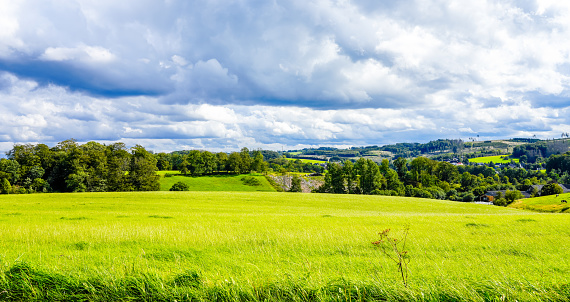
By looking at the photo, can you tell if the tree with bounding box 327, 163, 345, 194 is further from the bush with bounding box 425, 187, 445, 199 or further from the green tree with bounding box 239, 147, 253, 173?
the green tree with bounding box 239, 147, 253, 173

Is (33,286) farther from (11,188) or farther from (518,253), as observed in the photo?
(11,188)

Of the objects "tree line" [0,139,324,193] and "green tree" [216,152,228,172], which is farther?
"green tree" [216,152,228,172]

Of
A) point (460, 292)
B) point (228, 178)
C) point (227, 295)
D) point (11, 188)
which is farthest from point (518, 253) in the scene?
point (228, 178)

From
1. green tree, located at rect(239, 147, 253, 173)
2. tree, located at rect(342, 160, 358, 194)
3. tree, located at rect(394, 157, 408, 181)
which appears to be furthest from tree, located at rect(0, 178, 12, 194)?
tree, located at rect(394, 157, 408, 181)

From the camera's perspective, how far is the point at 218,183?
119688 millimetres

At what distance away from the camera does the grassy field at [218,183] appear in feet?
365

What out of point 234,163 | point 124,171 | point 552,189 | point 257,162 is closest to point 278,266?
point 124,171

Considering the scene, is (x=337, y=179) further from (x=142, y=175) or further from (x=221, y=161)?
(x=142, y=175)

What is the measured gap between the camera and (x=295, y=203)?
165 feet

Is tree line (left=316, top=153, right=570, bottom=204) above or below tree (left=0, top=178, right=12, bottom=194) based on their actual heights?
below

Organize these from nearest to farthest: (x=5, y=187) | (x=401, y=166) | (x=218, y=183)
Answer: (x=5, y=187) < (x=218, y=183) < (x=401, y=166)

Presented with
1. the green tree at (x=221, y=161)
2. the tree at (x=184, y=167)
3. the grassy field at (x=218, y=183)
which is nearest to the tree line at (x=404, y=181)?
the grassy field at (x=218, y=183)

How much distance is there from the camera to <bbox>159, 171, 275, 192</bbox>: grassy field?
11112 cm

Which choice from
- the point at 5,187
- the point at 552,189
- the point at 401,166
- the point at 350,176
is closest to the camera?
the point at 5,187
